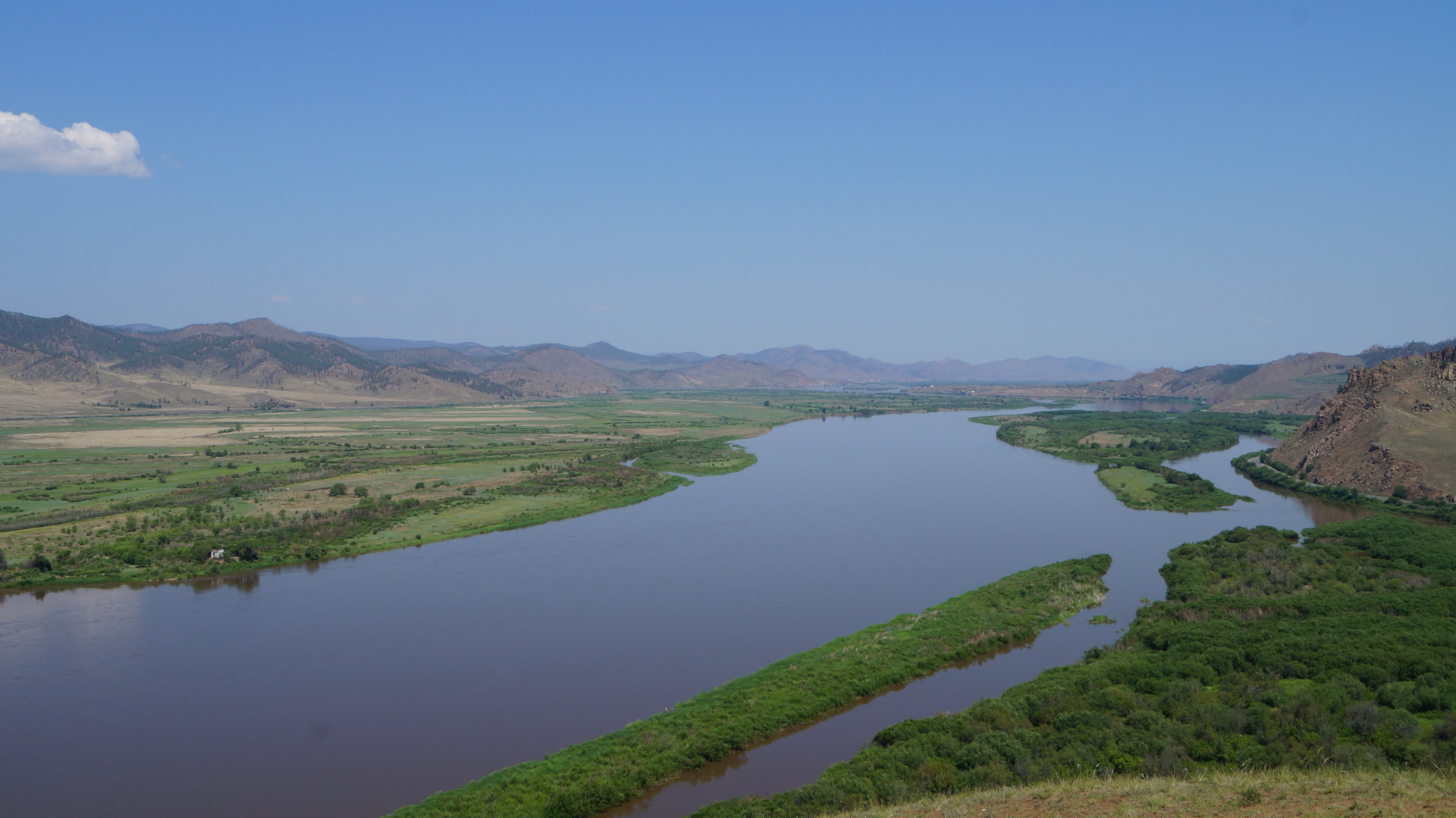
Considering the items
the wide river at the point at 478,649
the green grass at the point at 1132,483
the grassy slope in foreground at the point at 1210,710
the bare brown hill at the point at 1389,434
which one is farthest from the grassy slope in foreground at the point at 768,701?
the bare brown hill at the point at 1389,434

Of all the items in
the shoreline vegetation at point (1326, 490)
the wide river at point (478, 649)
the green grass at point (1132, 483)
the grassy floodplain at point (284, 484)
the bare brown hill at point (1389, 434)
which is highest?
the bare brown hill at point (1389, 434)

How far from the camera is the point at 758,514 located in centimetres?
5228

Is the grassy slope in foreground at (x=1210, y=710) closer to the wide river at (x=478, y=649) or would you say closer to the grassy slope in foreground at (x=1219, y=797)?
the grassy slope in foreground at (x=1219, y=797)

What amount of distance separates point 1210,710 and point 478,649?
22327 millimetres

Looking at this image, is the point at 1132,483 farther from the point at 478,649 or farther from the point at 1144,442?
the point at 478,649

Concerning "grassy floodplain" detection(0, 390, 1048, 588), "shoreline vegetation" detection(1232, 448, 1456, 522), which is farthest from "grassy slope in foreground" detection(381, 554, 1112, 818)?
"shoreline vegetation" detection(1232, 448, 1456, 522)

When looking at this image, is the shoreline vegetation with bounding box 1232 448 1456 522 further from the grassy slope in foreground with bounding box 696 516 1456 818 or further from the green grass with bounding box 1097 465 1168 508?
the grassy slope in foreground with bounding box 696 516 1456 818

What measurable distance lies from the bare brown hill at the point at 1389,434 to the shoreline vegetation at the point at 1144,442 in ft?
31.7

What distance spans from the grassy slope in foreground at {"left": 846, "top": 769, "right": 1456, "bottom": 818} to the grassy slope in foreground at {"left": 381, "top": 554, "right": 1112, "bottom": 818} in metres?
6.21

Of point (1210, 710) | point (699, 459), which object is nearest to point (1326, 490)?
point (1210, 710)

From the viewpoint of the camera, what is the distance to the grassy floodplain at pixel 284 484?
40344 millimetres

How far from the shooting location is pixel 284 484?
60812 millimetres

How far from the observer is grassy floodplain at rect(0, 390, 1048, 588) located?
40.3 m

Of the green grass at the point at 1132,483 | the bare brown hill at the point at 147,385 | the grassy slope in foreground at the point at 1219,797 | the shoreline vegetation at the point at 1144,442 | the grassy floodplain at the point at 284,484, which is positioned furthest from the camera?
the bare brown hill at the point at 147,385
